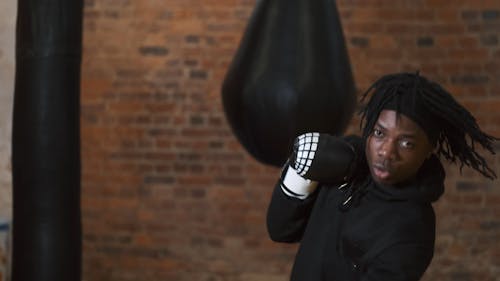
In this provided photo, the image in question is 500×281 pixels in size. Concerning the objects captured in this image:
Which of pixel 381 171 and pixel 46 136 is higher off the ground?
pixel 381 171

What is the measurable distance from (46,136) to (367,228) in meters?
0.94

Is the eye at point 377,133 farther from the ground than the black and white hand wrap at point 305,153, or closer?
farther from the ground

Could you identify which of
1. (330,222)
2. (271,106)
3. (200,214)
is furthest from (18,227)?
(200,214)

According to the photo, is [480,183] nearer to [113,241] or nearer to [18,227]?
[113,241]

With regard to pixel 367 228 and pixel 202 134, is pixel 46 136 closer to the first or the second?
pixel 367 228

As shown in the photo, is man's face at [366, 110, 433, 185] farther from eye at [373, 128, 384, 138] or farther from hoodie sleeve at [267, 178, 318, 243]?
hoodie sleeve at [267, 178, 318, 243]

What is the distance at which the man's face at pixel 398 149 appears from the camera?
115 centimetres

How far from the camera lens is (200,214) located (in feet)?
10.5

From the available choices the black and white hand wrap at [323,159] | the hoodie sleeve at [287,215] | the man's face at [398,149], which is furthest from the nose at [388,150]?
the hoodie sleeve at [287,215]

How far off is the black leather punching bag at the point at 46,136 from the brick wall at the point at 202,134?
1.40 metres

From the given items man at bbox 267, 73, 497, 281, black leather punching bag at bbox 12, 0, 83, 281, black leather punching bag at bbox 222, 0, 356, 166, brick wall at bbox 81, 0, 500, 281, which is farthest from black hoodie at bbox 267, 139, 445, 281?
brick wall at bbox 81, 0, 500, 281

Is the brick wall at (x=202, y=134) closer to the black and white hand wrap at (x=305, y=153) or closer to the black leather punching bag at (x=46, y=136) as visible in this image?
the black leather punching bag at (x=46, y=136)

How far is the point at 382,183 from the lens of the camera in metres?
1.19

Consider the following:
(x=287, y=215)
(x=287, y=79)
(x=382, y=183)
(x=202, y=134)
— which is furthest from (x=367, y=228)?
(x=202, y=134)
